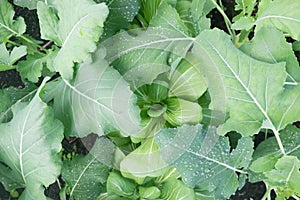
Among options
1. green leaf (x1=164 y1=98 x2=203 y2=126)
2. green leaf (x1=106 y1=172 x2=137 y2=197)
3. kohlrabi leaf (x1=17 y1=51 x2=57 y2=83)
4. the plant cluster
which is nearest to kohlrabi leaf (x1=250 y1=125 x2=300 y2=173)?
the plant cluster

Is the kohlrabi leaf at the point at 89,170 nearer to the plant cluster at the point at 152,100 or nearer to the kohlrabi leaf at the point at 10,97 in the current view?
the plant cluster at the point at 152,100

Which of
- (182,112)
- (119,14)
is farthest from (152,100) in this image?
(119,14)

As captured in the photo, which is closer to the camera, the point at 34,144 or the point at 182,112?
the point at 34,144

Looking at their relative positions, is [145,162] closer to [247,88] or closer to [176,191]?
[176,191]

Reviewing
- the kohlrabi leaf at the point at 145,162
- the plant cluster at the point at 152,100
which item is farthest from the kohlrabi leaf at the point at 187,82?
the kohlrabi leaf at the point at 145,162

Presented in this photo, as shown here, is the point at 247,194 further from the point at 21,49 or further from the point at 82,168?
the point at 21,49

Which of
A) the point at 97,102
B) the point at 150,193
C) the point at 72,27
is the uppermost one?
the point at 72,27
